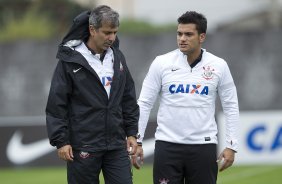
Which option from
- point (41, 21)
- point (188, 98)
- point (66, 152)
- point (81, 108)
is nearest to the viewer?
point (66, 152)

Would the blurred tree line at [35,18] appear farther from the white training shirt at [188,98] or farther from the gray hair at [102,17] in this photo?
the gray hair at [102,17]

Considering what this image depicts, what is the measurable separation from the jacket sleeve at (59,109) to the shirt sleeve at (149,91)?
0.86 metres

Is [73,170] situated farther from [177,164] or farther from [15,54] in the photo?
[15,54]

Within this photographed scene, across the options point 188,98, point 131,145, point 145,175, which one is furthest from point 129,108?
point 145,175

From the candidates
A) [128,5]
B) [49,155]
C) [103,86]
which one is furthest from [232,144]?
[128,5]

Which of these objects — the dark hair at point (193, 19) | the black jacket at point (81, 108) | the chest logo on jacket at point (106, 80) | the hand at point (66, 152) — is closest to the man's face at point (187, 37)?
the dark hair at point (193, 19)

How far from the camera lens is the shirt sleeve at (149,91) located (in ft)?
25.6

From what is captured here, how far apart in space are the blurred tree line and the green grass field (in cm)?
1122

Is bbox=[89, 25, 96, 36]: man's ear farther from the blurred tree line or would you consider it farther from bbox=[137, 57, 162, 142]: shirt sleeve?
the blurred tree line

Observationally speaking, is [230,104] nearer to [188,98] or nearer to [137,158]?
[188,98]

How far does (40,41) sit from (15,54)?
729mm

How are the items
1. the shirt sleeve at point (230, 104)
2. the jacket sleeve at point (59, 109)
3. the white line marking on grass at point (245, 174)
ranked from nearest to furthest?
the jacket sleeve at point (59, 109) < the shirt sleeve at point (230, 104) < the white line marking on grass at point (245, 174)

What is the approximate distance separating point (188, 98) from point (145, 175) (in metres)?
6.70

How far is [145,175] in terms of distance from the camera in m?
14.2
